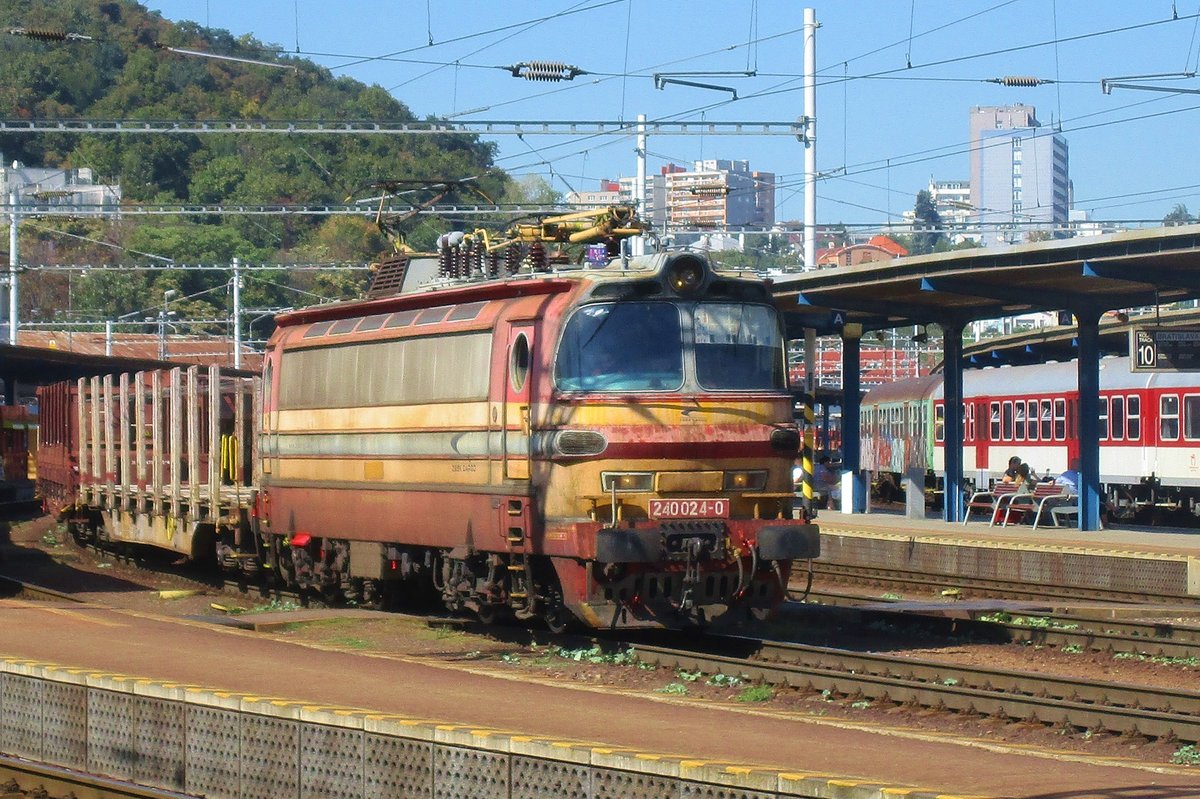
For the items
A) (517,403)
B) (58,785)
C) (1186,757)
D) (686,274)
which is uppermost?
(686,274)

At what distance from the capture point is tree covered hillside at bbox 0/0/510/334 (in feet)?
268

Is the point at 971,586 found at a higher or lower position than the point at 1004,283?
lower

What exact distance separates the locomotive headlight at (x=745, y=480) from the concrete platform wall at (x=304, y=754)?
4.32 meters

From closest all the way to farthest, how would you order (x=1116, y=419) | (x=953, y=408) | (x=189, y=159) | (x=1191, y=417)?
1. (x=953, y=408)
2. (x=1191, y=417)
3. (x=1116, y=419)
4. (x=189, y=159)

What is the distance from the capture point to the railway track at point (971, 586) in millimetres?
21328

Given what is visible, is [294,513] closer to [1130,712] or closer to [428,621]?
[428,621]

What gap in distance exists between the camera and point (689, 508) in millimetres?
14117

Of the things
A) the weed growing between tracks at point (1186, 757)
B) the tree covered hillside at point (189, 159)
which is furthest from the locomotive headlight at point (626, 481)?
the tree covered hillside at point (189, 159)

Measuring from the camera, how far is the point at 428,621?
17.1 meters

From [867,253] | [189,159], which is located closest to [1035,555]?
[189,159]

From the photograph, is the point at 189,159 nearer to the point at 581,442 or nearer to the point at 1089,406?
the point at 1089,406

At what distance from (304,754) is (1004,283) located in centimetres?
2038

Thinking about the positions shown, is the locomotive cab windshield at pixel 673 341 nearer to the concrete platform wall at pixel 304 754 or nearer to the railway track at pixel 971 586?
the concrete platform wall at pixel 304 754

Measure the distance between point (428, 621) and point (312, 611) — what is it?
73.8 inches
